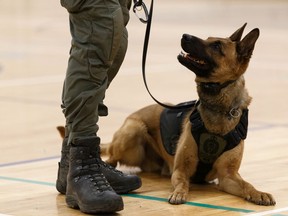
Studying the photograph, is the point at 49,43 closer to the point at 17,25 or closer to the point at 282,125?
the point at 17,25

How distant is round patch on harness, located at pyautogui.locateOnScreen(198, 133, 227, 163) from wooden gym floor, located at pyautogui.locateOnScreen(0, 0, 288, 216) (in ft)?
0.76

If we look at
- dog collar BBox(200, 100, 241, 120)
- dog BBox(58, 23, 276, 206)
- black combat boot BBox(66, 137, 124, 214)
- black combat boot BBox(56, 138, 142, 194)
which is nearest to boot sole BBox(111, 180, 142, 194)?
black combat boot BBox(56, 138, 142, 194)

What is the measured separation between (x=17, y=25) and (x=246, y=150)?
1288 cm

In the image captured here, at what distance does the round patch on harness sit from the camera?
5.24 metres

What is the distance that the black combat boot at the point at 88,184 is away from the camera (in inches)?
181

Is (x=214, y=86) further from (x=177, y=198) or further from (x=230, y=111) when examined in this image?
(x=177, y=198)

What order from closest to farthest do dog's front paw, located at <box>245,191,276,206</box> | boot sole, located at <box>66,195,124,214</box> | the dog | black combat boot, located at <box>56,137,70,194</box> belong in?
boot sole, located at <box>66,195,124,214</box> → dog's front paw, located at <box>245,191,276,206</box> → black combat boot, located at <box>56,137,70,194</box> → the dog

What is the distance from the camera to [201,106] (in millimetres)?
5348

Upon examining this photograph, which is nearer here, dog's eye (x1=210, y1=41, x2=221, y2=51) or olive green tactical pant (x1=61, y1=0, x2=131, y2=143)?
olive green tactical pant (x1=61, y1=0, x2=131, y2=143)

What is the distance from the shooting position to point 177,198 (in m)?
4.96

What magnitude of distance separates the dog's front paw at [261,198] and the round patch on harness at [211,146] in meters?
0.39

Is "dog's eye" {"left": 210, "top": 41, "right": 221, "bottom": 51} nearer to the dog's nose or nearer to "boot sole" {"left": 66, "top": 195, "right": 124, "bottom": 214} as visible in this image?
the dog's nose

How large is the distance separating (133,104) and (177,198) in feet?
12.9

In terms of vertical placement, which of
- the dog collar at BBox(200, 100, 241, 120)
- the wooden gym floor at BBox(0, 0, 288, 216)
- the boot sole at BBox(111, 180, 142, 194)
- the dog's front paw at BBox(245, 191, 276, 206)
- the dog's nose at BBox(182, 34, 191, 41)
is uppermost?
the dog's nose at BBox(182, 34, 191, 41)
